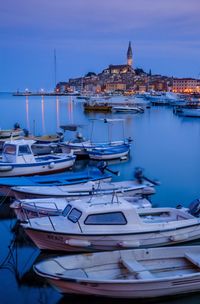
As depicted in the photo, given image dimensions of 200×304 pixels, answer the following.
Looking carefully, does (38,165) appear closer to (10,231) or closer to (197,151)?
(10,231)

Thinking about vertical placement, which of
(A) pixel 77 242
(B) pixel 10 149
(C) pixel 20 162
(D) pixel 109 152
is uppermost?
(B) pixel 10 149

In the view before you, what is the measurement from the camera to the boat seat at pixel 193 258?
34.4ft

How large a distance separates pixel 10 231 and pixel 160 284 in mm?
7004

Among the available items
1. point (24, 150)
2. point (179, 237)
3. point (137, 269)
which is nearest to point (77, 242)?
point (137, 269)

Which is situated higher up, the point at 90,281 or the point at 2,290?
the point at 90,281

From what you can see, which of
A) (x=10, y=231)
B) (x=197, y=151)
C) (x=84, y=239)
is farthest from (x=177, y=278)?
(x=197, y=151)

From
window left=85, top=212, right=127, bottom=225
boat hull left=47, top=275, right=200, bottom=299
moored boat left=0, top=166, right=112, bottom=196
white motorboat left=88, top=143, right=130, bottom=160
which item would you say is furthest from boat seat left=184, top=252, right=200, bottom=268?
white motorboat left=88, top=143, right=130, bottom=160

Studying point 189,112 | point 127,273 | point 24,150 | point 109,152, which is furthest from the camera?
point 189,112

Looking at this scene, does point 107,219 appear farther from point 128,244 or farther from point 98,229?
point 128,244

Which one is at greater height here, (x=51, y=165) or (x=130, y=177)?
(x=51, y=165)

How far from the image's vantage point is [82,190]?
16.7m

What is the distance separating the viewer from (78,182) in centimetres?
1806

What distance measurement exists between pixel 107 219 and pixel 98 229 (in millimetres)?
379

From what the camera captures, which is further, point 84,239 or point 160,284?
point 84,239
